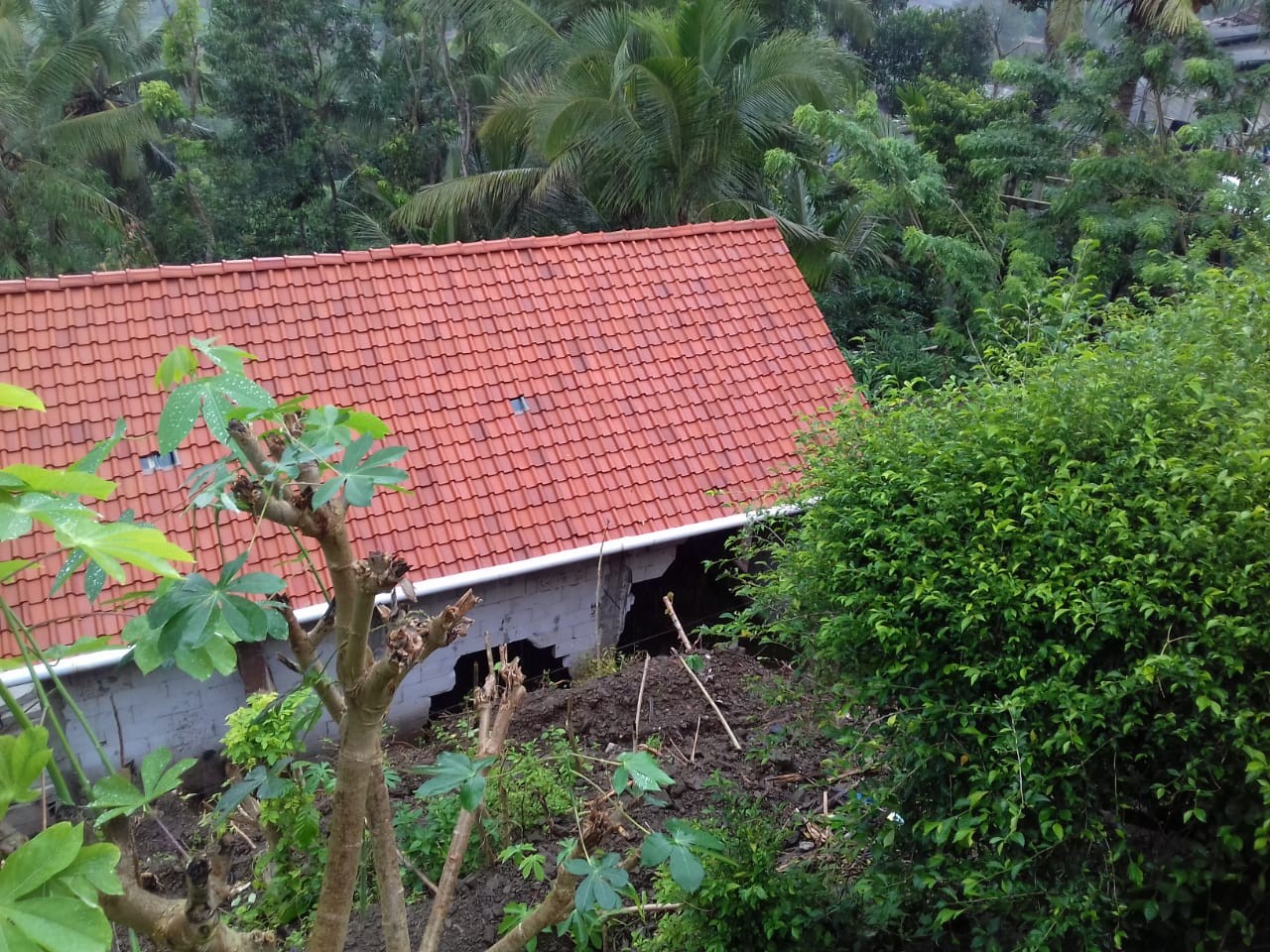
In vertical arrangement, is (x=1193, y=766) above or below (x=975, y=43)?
above

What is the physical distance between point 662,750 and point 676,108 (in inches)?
Result: 309

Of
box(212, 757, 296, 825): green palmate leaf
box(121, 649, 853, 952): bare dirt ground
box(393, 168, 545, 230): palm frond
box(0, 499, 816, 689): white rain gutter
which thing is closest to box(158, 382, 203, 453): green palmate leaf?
box(212, 757, 296, 825): green palmate leaf

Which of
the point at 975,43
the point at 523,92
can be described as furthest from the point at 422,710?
the point at 975,43

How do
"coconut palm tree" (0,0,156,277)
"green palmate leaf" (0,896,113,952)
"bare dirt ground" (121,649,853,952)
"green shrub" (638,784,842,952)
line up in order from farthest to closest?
"coconut palm tree" (0,0,156,277)
"bare dirt ground" (121,649,853,952)
"green shrub" (638,784,842,952)
"green palmate leaf" (0,896,113,952)

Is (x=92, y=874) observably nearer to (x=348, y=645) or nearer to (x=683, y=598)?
(x=348, y=645)

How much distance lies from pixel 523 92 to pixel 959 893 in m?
12.2

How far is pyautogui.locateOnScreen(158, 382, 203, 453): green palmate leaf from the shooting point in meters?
1.74

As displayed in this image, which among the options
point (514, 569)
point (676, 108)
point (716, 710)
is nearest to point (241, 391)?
point (716, 710)

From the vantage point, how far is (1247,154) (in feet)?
31.1

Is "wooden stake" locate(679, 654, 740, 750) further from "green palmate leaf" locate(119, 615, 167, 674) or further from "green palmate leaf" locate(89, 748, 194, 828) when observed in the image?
"green palmate leaf" locate(119, 615, 167, 674)

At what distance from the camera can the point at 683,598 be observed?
22.5 feet

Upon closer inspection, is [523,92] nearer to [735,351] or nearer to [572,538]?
[735,351]

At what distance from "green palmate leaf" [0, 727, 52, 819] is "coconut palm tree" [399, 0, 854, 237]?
9728mm

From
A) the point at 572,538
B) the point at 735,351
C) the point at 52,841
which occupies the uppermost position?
the point at 52,841
